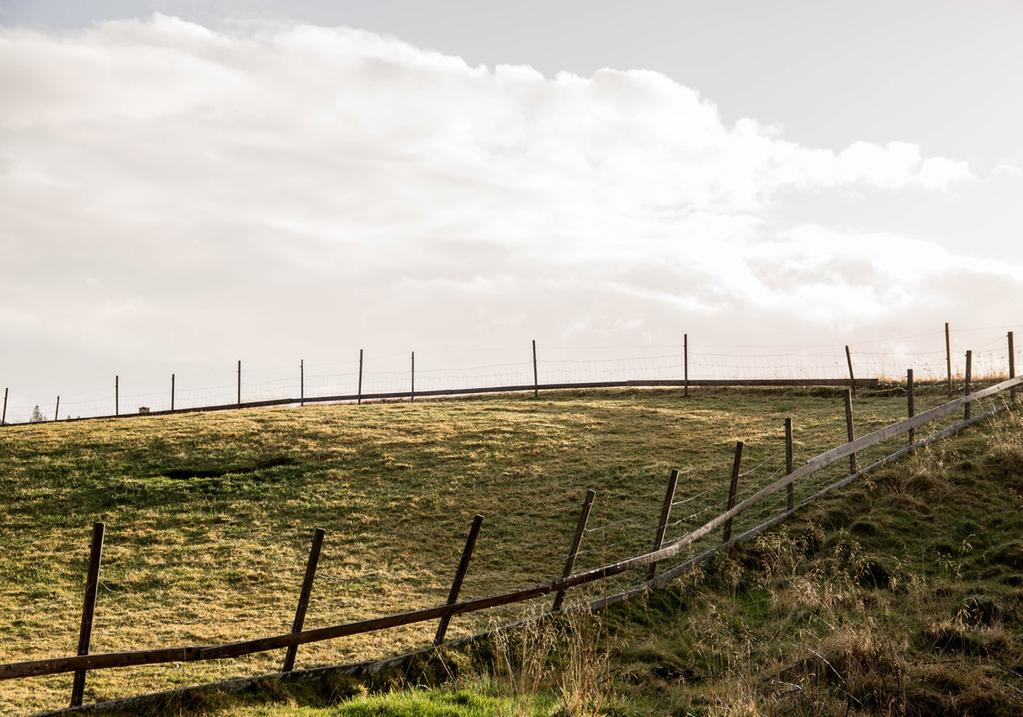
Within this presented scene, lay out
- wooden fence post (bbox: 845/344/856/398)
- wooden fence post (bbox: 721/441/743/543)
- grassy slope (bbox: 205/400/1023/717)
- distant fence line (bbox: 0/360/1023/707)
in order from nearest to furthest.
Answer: distant fence line (bbox: 0/360/1023/707) → grassy slope (bbox: 205/400/1023/717) → wooden fence post (bbox: 721/441/743/543) → wooden fence post (bbox: 845/344/856/398)

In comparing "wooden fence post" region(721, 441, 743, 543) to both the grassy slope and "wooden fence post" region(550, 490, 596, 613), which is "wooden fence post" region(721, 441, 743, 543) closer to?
the grassy slope

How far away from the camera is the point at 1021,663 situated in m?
10.0

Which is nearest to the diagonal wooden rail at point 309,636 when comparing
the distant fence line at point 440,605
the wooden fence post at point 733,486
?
the distant fence line at point 440,605

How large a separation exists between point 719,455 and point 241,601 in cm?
1279

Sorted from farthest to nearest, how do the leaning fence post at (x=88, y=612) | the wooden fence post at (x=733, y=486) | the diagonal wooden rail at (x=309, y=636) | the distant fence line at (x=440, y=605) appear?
the wooden fence post at (x=733, y=486)
the leaning fence post at (x=88, y=612)
the distant fence line at (x=440, y=605)
the diagonal wooden rail at (x=309, y=636)

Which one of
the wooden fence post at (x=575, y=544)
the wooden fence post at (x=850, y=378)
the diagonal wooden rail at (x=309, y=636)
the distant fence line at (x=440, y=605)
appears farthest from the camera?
the wooden fence post at (x=850, y=378)

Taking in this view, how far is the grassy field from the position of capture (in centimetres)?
1374

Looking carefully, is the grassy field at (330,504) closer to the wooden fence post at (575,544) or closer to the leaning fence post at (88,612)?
the leaning fence post at (88,612)

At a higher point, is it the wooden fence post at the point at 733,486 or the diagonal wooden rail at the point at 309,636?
the wooden fence post at the point at 733,486

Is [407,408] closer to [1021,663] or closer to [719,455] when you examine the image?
[719,455]

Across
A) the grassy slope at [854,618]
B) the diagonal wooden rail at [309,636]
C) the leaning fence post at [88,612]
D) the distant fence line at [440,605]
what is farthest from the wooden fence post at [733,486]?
the leaning fence post at [88,612]

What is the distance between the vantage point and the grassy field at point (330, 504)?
541 inches

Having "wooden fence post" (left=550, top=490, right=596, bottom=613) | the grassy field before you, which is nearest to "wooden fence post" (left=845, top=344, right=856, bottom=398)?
the grassy field

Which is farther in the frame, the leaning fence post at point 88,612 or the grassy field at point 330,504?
the grassy field at point 330,504
